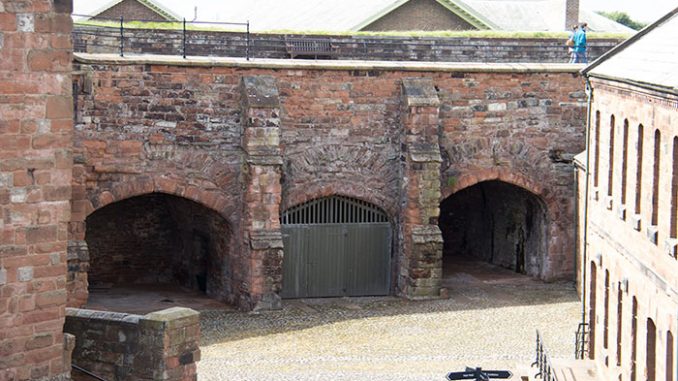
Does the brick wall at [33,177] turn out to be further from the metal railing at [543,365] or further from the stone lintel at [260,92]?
the stone lintel at [260,92]

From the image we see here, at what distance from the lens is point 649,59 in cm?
1978

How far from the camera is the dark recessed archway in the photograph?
31094 mm

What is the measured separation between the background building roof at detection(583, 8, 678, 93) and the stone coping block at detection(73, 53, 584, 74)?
20.0 ft

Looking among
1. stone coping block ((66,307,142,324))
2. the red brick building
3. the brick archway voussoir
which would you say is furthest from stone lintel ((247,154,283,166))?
stone coping block ((66,307,142,324))

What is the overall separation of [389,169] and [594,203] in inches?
263

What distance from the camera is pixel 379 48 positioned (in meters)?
32.3

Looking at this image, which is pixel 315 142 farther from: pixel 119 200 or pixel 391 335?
pixel 391 335

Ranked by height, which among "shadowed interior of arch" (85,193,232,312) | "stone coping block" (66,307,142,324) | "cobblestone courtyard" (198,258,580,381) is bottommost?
"cobblestone courtyard" (198,258,580,381)

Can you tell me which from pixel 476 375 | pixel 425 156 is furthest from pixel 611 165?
pixel 476 375

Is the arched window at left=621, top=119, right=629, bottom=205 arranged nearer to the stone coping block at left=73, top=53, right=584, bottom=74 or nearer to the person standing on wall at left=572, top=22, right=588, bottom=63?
the stone coping block at left=73, top=53, right=584, bottom=74

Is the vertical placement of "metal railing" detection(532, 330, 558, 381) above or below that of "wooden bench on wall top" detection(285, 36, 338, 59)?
below

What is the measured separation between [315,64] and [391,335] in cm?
603

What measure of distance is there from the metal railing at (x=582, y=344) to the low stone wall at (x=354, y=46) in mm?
10489

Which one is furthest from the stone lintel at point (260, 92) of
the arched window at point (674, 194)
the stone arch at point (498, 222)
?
the arched window at point (674, 194)
